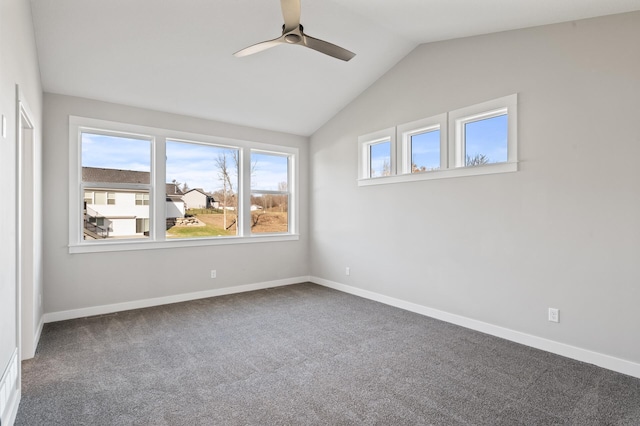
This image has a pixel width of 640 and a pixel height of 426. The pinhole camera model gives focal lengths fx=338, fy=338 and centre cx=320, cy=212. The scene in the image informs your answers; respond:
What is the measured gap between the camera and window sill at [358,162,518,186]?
3502 millimetres

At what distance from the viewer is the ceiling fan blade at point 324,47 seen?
2713 mm

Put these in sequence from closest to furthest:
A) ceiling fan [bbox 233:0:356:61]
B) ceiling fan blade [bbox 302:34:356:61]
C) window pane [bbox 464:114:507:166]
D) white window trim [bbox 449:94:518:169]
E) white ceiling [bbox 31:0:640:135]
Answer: ceiling fan [bbox 233:0:356:61] → ceiling fan blade [bbox 302:34:356:61] → white ceiling [bbox 31:0:640:135] → white window trim [bbox 449:94:518:169] → window pane [bbox 464:114:507:166]

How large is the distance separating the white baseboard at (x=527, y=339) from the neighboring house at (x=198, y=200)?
2.80 metres

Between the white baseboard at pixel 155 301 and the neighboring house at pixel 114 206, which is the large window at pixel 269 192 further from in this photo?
the neighboring house at pixel 114 206

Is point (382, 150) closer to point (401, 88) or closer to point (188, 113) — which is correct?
point (401, 88)

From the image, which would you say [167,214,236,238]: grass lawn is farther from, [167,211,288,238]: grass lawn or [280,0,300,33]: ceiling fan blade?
[280,0,300,33]: ceiling fan blade

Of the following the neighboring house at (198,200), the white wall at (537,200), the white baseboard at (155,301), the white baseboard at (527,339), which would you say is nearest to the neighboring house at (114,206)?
the neighboring house at (198,200)

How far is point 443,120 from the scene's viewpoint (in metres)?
4.05

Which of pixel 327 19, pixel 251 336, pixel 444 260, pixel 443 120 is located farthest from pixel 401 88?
pixel 251 336

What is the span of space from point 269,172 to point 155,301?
106 inches

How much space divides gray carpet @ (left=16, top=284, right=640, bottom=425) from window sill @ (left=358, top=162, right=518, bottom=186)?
1.74 metres

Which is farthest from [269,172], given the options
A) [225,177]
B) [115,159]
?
[115,159]

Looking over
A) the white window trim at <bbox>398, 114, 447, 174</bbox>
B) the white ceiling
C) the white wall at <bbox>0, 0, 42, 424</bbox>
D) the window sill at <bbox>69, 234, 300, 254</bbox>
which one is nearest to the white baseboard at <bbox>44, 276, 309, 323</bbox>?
the window sill at <bbox>69, 234, 300, 254</bbox>

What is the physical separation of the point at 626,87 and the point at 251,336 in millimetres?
4040
